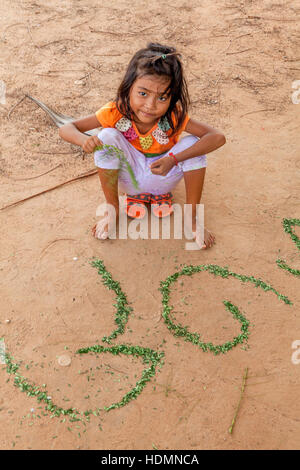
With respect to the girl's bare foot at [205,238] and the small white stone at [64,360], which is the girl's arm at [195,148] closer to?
the girl's bare foot at [205,238]

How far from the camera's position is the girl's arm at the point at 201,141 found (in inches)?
95.7

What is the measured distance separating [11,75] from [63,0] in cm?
190

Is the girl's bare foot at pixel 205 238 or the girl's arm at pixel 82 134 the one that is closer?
the girl's arm at pixel 82 134

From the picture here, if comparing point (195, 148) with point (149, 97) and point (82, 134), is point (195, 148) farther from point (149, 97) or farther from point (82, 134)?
point (82, 134)

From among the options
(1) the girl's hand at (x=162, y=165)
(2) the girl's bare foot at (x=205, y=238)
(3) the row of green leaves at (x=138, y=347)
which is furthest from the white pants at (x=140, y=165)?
(3) the row of green leaves at (x=138, y=347)

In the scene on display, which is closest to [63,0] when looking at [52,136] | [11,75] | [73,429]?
[11,75]

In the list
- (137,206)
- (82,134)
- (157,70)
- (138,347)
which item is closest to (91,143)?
(82,134)

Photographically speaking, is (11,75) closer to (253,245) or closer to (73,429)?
(253,245)

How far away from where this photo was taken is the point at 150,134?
2.52 meters

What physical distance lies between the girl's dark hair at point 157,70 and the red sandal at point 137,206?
0.63 meters

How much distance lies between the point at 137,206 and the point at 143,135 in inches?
20.7

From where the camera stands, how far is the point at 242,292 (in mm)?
2457

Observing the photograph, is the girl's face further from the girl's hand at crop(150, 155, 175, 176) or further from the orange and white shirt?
the girl's hand at crop(150, 155, 175, 176)
